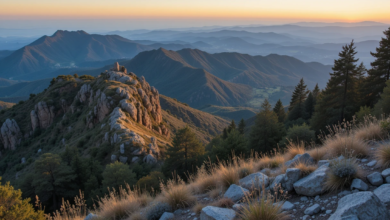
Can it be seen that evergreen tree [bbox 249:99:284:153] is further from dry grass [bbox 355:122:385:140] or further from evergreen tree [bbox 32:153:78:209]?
evergreen tree [bbox 32:153:78:209]

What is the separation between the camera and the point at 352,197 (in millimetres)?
4270

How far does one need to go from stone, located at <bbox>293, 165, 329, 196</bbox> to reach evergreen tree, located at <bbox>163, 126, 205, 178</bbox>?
23.8m

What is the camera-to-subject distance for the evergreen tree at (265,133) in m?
→ 30.8

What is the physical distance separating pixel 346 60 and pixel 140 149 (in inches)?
1367

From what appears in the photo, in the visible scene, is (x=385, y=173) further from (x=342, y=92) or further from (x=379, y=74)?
(x=379, y=74)

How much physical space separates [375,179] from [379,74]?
122ft

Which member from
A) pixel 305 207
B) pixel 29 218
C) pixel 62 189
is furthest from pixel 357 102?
pixel 62 189

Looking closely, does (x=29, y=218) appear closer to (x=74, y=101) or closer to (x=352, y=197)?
(x=352, y=197)

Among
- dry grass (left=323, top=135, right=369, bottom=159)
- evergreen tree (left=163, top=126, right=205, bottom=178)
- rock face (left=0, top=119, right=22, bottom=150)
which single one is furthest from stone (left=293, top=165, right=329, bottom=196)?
rock face (left=0, top=119, right=22, bottom=150)

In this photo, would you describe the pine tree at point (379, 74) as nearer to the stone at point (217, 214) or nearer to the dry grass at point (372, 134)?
the dry grass at point (372, 134)

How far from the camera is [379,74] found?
3216 cm

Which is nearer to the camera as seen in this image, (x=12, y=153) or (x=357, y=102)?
(x=357, y=102)

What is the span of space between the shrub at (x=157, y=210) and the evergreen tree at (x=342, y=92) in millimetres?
32704

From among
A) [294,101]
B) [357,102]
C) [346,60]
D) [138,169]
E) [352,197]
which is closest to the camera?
[352,197]
